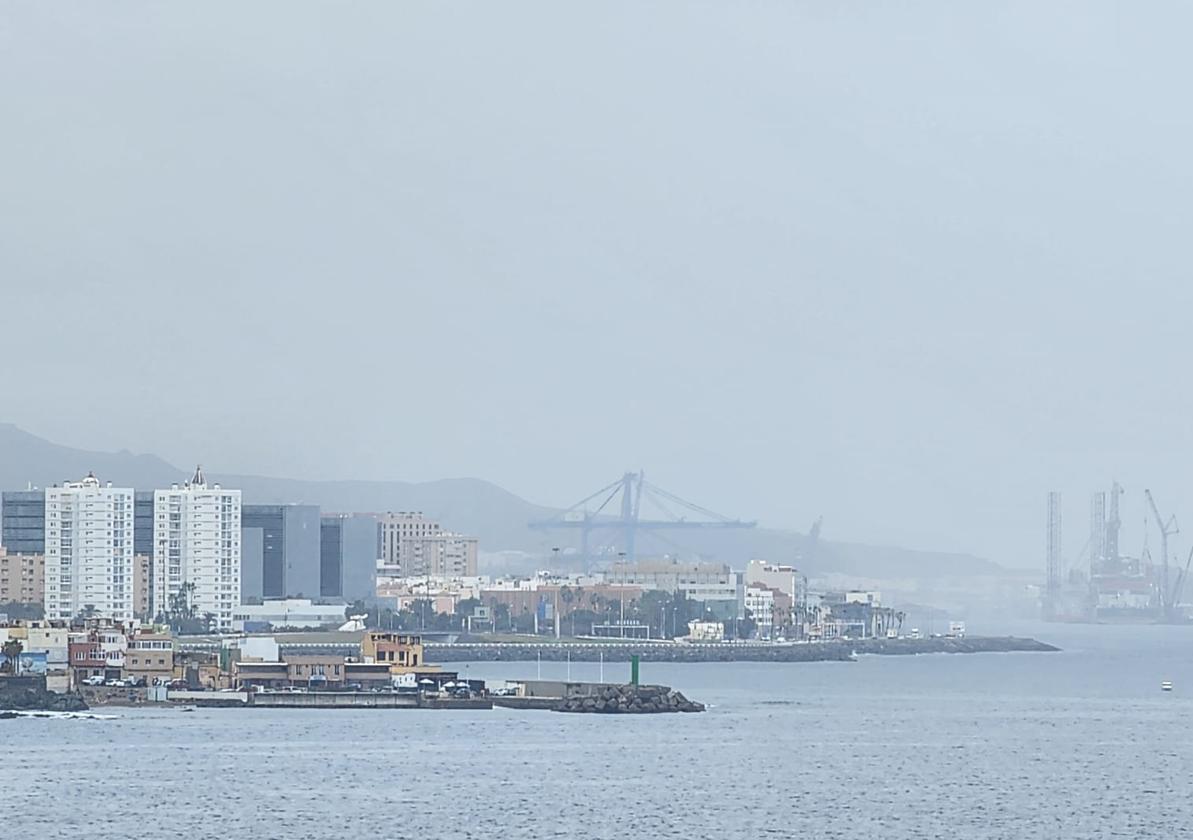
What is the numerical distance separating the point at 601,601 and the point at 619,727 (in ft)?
243

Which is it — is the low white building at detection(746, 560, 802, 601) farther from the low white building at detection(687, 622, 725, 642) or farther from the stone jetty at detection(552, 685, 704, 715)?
the stone jetty at detection(552, 685, 704, 715)

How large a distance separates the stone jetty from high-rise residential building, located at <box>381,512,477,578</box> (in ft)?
366

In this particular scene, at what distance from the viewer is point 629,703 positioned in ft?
225

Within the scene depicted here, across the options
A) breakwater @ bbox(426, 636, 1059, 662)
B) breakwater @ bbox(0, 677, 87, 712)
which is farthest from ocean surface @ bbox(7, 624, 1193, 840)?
breakwater @ bbox(426, 636, 1059, 662)

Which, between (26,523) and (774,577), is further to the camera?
(774,577)

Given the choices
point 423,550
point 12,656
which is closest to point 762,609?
→ point 423,550

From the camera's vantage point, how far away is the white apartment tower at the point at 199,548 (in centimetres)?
12250

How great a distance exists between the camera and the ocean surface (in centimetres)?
4078

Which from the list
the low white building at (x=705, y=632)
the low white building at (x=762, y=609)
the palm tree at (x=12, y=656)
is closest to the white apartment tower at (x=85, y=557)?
the low white building at (x=705, y=632)

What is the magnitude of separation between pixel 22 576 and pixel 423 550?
66.8 m

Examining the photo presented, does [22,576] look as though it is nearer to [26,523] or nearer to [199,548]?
[26,523]

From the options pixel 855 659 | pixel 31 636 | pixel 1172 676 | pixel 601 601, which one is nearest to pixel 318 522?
pixel 601 601

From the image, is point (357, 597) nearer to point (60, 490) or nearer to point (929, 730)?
point (60, 490)

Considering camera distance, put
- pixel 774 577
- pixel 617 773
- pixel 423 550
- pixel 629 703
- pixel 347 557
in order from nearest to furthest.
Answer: pixel 617 773
pixel 629 703
pixel 347 557
pixel 774 577
pixel 423 550
